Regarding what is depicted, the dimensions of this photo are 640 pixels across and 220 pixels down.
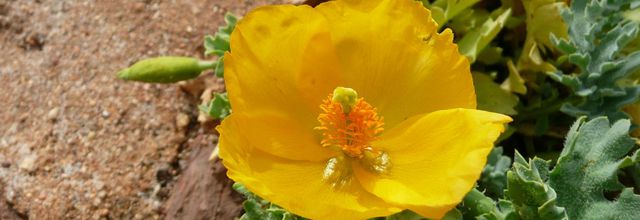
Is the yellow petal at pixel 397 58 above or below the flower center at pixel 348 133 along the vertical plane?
above

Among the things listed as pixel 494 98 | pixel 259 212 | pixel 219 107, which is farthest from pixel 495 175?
pixel 219 107

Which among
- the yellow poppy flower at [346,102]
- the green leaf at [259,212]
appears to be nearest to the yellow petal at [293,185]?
the yellow poppy flower at [346,102]

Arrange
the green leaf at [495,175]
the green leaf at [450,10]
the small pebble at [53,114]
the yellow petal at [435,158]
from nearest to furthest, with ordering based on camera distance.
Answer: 1. the yellow petal at [435,158]
2. the green leaf at [495,175]
3. the green leaf at [450,10]
4. the small pebble at [53,114]

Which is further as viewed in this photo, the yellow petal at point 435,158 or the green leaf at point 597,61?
the green leaf at point 597,61

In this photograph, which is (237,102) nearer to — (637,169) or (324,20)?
(324,20)

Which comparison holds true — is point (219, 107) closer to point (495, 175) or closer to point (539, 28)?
point (495, 175)

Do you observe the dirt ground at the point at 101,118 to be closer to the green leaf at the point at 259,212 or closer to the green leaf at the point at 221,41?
the green leaf at the point at 221,41

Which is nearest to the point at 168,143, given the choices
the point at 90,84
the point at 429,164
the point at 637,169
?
the point at 90,84
